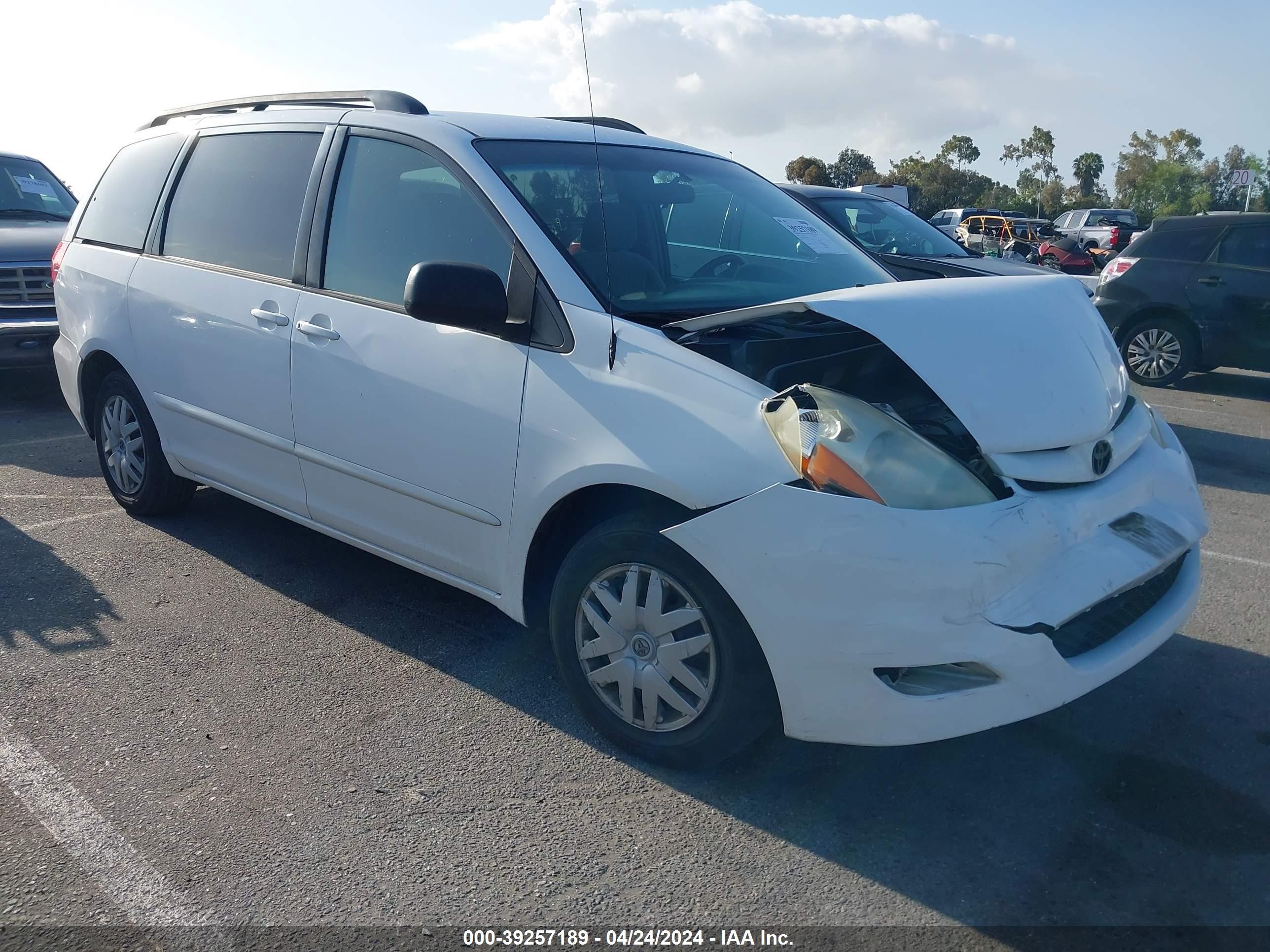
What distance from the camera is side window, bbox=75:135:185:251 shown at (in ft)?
15.9

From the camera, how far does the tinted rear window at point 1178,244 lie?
9.64 meters

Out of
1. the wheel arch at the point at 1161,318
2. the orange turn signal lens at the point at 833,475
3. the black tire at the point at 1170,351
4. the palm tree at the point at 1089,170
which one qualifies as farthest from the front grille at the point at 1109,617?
the palm tree at the point at 1089,170

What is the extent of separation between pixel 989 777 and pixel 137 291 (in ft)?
13.2

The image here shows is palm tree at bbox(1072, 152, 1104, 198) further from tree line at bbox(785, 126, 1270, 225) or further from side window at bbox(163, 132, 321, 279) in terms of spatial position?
side window at bbox(163, 132, 321, 279)

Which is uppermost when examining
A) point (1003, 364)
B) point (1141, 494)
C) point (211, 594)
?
point (1003, 364)

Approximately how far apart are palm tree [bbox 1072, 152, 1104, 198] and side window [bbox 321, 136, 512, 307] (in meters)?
106

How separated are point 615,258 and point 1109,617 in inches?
71.5

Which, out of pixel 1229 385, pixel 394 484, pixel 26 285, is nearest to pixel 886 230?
pixel 1229 385

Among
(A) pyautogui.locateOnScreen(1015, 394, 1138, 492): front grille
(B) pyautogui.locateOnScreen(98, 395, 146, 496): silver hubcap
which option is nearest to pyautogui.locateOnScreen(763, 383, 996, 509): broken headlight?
(A) pyautogui.locateOnScreen(1015, 394, 1138, 492): front grille

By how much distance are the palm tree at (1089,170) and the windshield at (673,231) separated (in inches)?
4143

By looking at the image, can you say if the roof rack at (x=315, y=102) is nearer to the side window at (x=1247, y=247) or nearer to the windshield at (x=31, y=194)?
the windshield at (x=31, y=194)

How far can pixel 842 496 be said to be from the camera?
102 inches

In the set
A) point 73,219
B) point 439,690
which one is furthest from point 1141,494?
point 73,219

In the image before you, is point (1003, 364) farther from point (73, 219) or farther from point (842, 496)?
point (73, 219)
